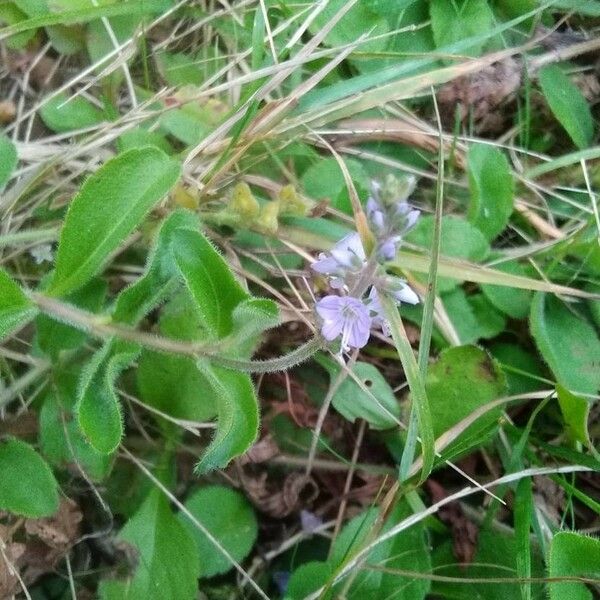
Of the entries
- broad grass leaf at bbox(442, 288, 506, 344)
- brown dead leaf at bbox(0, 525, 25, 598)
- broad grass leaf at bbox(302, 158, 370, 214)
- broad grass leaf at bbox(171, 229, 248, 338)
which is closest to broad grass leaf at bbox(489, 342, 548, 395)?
broad grass leaf at bbox(442, 288, 506, 344)

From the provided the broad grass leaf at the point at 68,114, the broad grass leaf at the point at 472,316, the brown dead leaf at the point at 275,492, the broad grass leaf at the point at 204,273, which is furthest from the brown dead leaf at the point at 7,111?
the broad grass leaf at the point at 472,316

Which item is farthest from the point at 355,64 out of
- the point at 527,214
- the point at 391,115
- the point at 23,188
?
the point at 23,188

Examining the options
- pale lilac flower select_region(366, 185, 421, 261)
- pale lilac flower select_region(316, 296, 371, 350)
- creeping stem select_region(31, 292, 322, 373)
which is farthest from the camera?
creeping stem select_region(31, 292, 322, 373)

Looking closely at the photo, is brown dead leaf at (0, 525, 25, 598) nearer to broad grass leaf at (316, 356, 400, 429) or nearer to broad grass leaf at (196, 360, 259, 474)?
broad grass leaf at (196, 360, 259, 474)

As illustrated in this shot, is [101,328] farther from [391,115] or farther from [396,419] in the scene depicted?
[391,115]

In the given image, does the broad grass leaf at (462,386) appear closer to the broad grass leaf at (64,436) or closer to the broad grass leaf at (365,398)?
the broad grass leaf at (365,398)
